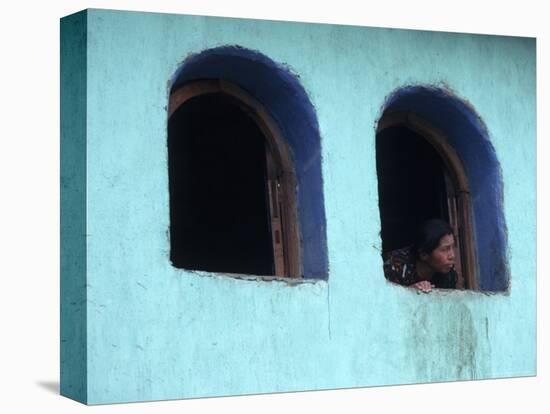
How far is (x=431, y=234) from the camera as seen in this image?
11375 mm

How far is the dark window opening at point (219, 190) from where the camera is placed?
416 inches

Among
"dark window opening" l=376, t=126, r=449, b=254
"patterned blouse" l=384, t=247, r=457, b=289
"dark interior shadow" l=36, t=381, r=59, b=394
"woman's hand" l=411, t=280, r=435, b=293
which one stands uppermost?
"dark window opening" l=376, t=126, r=449, b=254

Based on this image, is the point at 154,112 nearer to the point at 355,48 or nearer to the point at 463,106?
the point at 355,48

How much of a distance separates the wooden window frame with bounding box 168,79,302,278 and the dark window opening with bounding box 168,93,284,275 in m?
0.02

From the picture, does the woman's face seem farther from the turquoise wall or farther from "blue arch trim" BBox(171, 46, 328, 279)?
"blue arch trim" BBox(171, 46, 328, 279)

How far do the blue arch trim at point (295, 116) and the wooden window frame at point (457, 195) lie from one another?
1.07 m

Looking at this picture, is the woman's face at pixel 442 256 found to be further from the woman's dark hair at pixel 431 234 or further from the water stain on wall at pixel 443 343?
the water stain on wall at pixel 443 343

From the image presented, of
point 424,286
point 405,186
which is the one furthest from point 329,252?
point 405,186

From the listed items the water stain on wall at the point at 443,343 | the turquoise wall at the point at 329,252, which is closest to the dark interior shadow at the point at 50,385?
the turquoise wall at the point at 329,252

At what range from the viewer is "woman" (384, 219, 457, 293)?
37.3ft

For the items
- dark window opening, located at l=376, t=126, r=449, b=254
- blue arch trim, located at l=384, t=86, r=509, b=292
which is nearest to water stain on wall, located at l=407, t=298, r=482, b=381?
blue arch trim, located at l=384, t=86, r=509, b=292

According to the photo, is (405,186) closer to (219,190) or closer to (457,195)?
(457,195)

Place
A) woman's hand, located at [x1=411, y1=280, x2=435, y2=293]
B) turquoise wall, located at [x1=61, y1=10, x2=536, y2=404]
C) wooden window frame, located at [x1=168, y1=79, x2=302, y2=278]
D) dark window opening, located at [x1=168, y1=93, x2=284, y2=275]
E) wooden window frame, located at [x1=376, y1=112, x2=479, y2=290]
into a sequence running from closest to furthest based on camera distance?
turquoise wall, located at [x1=61, y1=10, x2=536, y2=404] < dark window opening, located at [x1=168, y1=93, x2=284, y2=275] < wooden window frame, located at [x1=168, y1=79, x2=302, y2=278] < woman's hand, located at [x1=411, y1=280, x2=435, y2=293] < wooden window frame, located at [x1=376, y1=112, x2=479, y2=290]

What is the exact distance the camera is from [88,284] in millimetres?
9570
